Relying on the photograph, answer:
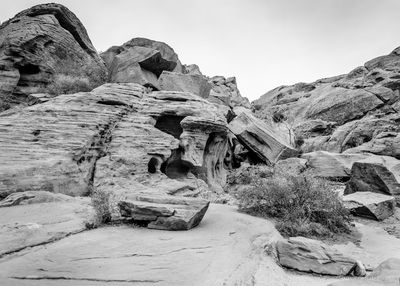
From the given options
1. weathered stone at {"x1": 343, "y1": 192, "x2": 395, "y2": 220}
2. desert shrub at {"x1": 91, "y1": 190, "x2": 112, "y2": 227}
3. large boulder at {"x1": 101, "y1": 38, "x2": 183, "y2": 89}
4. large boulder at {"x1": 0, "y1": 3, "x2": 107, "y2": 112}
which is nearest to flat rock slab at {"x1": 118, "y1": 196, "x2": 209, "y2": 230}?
desert shrub at {"x1": 91, "y1": 190, "x2": 112, "y2": 227}

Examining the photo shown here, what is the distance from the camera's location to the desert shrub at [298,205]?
8.74 metres

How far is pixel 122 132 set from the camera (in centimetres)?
1411

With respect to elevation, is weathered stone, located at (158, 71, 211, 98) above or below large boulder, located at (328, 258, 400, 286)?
above

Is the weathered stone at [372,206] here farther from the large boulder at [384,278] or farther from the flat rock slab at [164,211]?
the flat rock slab at [164,211]

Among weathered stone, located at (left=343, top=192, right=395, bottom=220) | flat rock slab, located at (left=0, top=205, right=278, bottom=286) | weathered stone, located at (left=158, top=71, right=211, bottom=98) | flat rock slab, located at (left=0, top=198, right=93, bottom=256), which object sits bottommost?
weathered stone, located at (left=343, top=192, right=395, bottom=220)

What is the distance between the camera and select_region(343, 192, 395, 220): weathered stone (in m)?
11.2

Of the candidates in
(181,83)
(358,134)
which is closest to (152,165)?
(181,83)

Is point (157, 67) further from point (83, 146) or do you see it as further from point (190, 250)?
point (190, 250)

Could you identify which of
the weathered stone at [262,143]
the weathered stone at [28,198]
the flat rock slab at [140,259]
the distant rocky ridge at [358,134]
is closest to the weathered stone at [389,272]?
the flat rock slab at [140,259]

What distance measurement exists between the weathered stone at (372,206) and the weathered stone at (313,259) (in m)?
6.05

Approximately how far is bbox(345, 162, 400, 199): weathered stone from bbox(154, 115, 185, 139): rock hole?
10.3 m

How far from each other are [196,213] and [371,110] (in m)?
33.1

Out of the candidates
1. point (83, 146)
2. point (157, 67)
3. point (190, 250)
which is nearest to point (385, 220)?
point (190, 250)

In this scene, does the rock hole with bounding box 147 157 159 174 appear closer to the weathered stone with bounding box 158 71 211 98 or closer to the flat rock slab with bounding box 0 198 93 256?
the flat rock slab with bounding box 0 198 93 256
